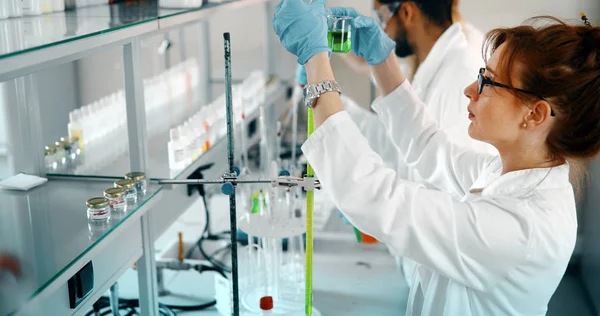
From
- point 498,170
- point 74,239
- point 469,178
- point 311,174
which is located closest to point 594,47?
point 498,170

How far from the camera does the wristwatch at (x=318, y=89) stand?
129cm

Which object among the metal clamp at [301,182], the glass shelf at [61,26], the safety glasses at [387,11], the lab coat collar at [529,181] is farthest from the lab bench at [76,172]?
the lab coat collar at [529,181]

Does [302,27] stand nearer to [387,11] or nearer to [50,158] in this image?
[50,158]

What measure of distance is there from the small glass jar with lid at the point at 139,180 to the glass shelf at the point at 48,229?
20 millimetres

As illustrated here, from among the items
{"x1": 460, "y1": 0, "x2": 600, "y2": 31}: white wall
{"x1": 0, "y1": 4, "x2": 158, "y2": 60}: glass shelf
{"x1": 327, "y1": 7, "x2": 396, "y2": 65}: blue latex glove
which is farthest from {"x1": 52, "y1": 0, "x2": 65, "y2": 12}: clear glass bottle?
{"x1": 460, "y1": 0, "x2": 600, "y2": 31}: white wall

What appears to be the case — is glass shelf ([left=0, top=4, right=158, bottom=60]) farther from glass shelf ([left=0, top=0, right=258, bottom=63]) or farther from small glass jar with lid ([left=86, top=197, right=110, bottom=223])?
small glass jar with lid ([left=86, top=197, right=110, bottom=223])

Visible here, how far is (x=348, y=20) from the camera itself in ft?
5.47

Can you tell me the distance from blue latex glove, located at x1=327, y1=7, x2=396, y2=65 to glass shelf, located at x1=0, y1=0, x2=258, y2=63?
500 millimetres

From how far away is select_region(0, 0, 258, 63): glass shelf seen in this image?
1110 millimetres

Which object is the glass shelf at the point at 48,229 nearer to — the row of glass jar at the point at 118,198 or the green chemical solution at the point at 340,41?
the row of glass jar at the point at 118,198

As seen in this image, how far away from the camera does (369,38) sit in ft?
5.77

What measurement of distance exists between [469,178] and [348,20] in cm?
58

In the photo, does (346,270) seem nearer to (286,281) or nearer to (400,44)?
(286,281)

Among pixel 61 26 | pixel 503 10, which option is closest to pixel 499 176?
pixel 61 26
